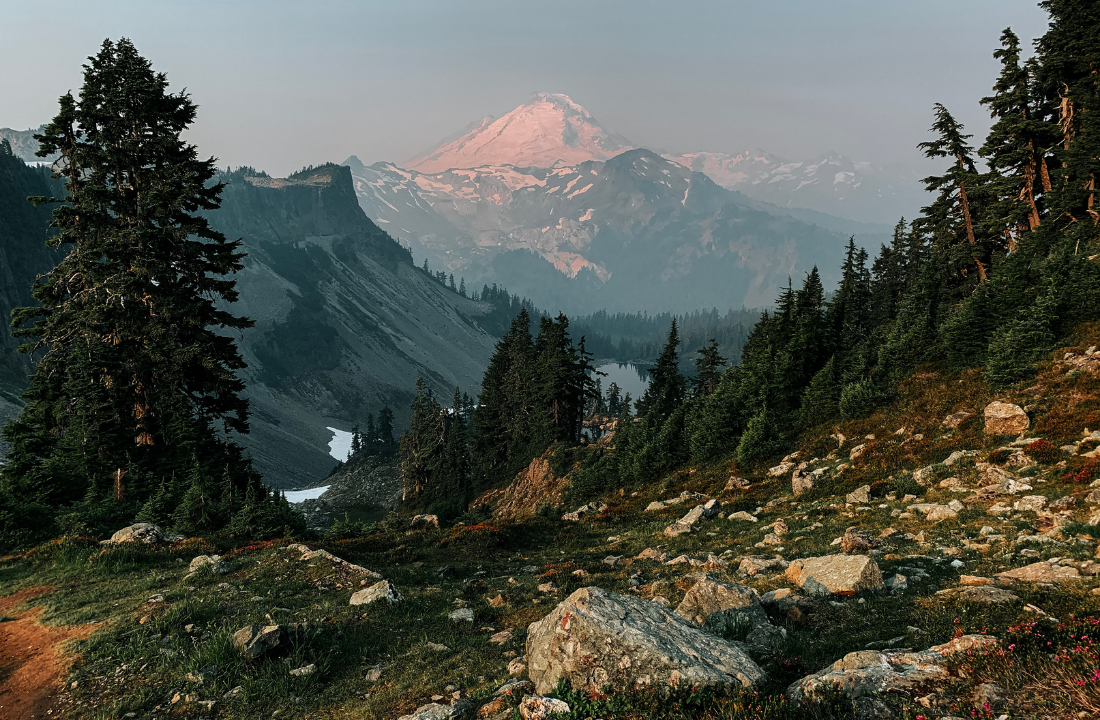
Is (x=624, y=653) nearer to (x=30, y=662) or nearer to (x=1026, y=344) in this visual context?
(x=30, y=662)

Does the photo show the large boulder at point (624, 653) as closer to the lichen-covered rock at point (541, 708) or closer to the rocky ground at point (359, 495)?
the lichen-covered rock at point (541, 708)

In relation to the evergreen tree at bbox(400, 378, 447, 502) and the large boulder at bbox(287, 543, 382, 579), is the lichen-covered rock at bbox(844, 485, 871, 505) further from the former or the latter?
the evergreen tree at bbox(400, 378, 447, 502)

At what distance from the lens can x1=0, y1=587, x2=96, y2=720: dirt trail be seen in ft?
28.6

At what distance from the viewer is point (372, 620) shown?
11898 millimetres

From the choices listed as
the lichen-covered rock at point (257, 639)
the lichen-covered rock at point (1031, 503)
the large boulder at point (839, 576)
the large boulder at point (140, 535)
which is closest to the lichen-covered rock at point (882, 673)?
the large boulder at point (839, 576)

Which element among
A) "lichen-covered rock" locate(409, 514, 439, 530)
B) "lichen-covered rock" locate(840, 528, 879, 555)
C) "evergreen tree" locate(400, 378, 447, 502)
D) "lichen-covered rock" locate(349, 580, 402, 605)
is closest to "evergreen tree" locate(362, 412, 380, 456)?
"evergreen tree" locate(400, 378, 447, 502)

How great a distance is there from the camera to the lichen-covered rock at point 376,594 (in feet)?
42.3

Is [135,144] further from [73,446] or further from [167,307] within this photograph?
[73,446]

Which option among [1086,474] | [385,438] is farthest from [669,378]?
[385,438]

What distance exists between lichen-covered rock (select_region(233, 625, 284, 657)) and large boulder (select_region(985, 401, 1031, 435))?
23.9 meters

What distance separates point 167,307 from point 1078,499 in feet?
119

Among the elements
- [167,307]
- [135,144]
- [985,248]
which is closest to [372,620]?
[167,307]

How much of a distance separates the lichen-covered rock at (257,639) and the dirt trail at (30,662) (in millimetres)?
2611

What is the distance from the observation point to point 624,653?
23.1 feet
